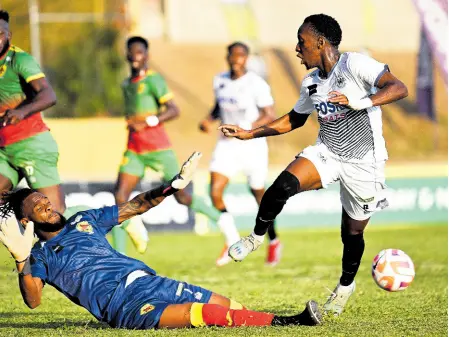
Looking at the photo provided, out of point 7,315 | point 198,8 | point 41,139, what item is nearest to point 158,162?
point 41,139

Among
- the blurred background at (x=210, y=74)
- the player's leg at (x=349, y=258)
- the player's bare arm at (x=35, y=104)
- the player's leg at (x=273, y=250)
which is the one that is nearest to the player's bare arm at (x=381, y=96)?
the player's leg at (x=349, y=258)

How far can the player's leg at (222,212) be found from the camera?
12.8 m

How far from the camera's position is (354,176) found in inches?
317

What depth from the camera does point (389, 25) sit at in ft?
136

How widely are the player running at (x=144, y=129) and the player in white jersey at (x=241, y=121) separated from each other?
540mm

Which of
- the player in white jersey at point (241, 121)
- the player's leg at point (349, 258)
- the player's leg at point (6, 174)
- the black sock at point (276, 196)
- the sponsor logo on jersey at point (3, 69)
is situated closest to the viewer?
the black sock at point (276, 196)

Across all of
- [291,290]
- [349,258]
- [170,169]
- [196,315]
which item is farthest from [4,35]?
[170,169]

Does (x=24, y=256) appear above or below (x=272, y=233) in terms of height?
above

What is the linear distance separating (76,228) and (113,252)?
0.31 m

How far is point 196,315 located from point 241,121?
6.90 m

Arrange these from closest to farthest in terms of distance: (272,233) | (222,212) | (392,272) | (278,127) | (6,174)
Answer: (392,272)
(278,127)
(6,174)
(222,212)
(272,233)

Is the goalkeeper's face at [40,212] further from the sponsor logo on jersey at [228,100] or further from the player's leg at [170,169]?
the sponsor logo on jersey at [228,100]

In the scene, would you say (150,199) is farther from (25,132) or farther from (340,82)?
(25,132)

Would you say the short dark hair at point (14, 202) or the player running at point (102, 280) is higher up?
the short dark hair at point (14, 202)
